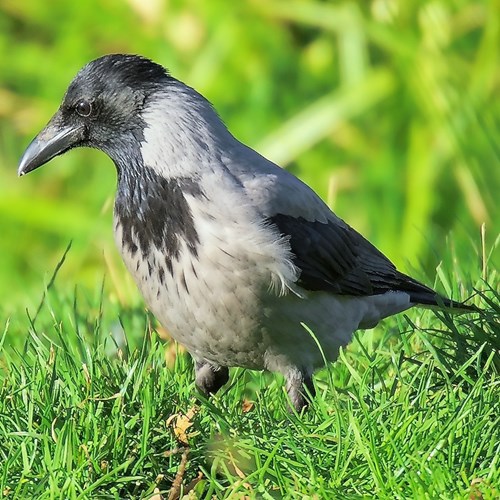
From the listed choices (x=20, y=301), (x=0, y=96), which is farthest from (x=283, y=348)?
(x=0, y=96)

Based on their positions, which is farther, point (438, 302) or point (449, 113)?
point (449, 113)

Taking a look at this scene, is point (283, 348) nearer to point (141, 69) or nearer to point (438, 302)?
point (438, 302)

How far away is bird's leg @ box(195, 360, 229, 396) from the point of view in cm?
380

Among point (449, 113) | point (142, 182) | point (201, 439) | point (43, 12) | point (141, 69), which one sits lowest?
point (201, 439)

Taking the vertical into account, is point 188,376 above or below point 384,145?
below

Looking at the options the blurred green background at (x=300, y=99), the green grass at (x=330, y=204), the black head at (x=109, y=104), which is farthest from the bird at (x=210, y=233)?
the blurred green background at (x=300, y=99)

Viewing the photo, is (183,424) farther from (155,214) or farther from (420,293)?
(420,293)

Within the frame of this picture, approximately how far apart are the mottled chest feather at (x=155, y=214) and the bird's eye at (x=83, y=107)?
27 cm

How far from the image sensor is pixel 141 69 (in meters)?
3.90

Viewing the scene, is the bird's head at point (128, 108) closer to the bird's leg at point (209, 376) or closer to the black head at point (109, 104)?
the black head at point (109, 104)

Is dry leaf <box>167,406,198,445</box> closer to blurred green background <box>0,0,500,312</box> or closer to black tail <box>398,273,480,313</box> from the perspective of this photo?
black tail <box>398,273,480,313</box>

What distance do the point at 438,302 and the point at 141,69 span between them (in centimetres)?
128

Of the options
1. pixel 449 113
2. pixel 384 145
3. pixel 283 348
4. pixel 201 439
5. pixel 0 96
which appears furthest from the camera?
pixel 0 96

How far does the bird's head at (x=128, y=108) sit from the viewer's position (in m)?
3.84
